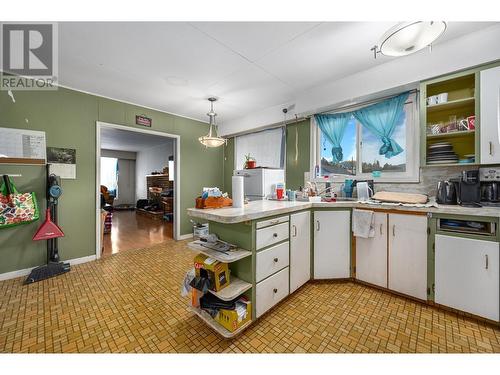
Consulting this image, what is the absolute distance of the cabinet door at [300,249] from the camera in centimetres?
206

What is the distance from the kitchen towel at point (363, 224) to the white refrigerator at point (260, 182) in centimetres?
115

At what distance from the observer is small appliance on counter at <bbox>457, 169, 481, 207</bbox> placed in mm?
1920

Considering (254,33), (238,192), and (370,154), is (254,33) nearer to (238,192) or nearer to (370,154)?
(238,192)

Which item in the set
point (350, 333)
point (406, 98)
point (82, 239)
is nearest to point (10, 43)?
point (82, 239)

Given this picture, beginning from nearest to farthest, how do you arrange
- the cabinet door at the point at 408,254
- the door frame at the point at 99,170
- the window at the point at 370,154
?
the cabinet door at the point at 408,254, the window at the point at 370,154, the door frame at the point at 99,170

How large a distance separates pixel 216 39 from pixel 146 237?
407 centimetres

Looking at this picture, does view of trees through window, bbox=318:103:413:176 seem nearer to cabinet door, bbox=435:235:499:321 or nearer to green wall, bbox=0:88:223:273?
cabinet door, bbox=435:235:499:321

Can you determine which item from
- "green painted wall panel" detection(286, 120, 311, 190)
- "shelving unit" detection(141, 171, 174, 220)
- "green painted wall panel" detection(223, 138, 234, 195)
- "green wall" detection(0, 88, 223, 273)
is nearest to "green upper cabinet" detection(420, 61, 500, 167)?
"green painted wall panel" detection(286, 120, 311, 190)

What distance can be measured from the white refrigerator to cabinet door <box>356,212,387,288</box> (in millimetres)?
1282

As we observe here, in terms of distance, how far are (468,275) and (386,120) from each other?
1.84 m

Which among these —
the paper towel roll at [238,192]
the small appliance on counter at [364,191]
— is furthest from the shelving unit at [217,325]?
the small appliance on counter at [364,191]

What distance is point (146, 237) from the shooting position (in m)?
4.50

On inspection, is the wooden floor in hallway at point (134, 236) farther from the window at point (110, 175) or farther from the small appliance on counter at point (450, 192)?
the small appliance on counter at point (450, 192)

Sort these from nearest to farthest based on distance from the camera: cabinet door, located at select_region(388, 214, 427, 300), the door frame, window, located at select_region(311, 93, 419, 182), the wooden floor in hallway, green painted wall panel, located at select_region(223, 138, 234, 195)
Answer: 1. cabinet door, located at select_region(388, 214, 427, 300)
2. window, located at select_region(311, 93, 419, 182)
3. the door frame
4. the wooden floor in hallway
5. green painted wall panel, located at select_region(223, 138, 234, 195)
